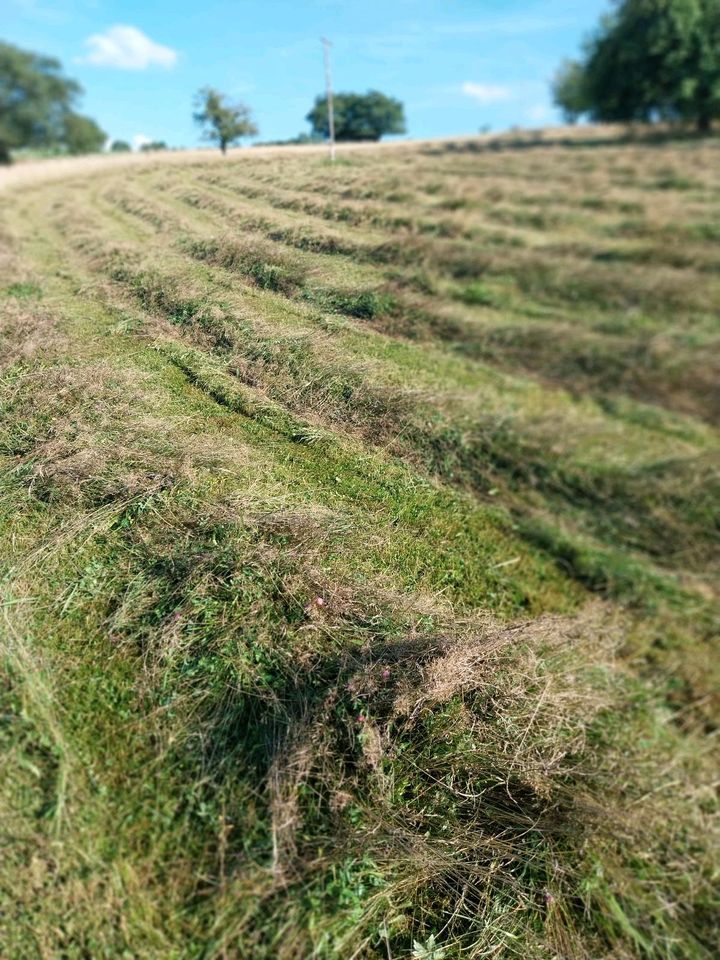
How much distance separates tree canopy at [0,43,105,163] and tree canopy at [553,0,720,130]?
10273 mm

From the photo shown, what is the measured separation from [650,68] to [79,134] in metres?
12.2

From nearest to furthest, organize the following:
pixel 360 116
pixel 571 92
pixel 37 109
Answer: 1. pixel 571 92
2. pixel 360 116
3. pixel 37 109

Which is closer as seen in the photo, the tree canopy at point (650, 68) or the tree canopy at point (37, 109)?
the tree canopy at point (650, 68)

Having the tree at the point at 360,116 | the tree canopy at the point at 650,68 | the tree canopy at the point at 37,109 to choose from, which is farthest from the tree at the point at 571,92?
the tree canopy at the point at 37,109

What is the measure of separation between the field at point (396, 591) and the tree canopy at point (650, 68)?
597mm

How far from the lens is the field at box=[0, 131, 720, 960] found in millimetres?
2182

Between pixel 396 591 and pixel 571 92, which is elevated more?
pixel 571 92

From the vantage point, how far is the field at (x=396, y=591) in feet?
7.16

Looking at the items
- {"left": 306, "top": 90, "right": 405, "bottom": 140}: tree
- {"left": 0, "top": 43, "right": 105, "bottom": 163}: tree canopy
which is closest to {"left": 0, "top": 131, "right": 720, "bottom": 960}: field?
{"left": 306, "top": 90, "right": 405, "bottom": 140}: tree

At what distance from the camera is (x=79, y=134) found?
11.8 m

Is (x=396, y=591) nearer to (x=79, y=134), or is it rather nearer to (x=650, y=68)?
(x=650, y=68)

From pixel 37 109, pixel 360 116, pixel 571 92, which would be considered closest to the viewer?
pixel 571 92


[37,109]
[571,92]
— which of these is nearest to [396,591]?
[571,92]

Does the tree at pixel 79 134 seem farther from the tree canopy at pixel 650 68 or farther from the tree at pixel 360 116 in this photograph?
the tree canopy at pixel 650 68
